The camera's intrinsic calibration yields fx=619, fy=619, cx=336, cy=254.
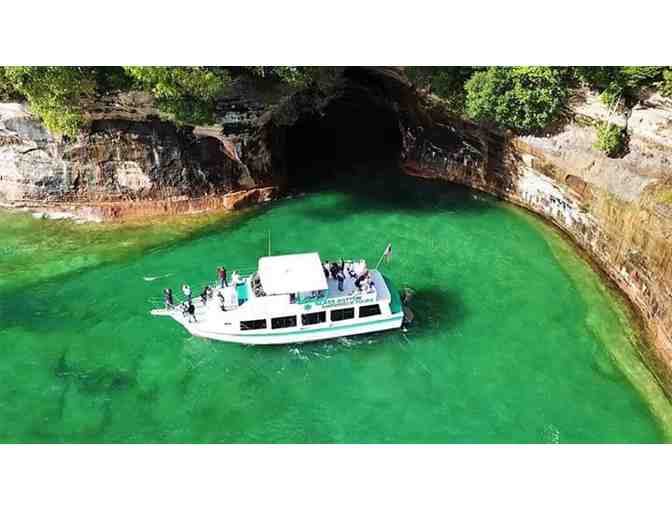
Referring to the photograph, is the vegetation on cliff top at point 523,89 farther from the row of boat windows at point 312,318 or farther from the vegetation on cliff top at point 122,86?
the row of boat windows at point 312,318

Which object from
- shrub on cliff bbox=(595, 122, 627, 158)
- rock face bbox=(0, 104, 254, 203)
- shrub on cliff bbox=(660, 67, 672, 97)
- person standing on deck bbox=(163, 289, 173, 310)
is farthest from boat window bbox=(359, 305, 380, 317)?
shrub on cliff bbox=(660, 67, 672, 97)

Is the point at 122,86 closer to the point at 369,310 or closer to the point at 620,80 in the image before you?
the point at 369,310

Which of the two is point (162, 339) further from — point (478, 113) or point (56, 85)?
point (478, 113)

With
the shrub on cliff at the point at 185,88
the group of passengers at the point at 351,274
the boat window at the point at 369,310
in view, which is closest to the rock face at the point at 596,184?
the boat window at the point at 369,310

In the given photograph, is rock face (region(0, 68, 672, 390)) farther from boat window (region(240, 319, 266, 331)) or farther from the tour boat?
boat window (region(240, 319, 266, 331))

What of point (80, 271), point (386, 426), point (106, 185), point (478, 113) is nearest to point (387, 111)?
point (478, 113)

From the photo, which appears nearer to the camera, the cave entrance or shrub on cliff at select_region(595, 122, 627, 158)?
shrub on cliff at select_region(595, 122, 627, 158)
